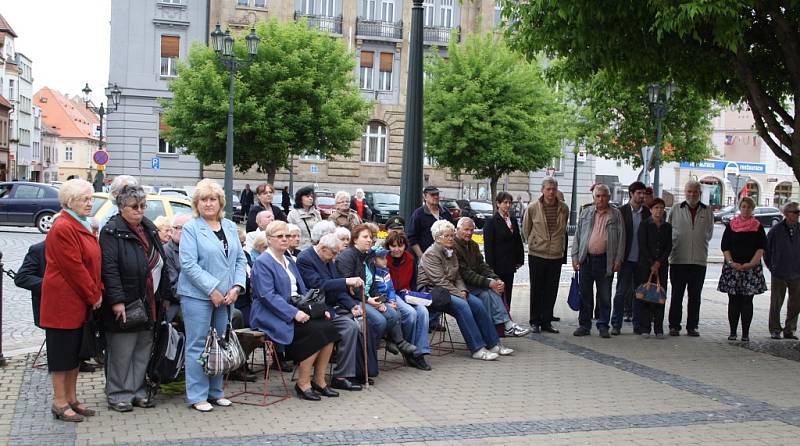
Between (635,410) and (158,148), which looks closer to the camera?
(635,410)

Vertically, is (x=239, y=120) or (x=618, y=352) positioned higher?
(x=239, y=120)

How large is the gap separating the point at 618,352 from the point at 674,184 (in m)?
60.3

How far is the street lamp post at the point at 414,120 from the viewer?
1156cm

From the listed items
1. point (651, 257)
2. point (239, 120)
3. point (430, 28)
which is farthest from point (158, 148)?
point (651, 257)

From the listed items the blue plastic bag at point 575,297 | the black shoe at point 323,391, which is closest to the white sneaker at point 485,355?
the blue plastic bag at point 575,297

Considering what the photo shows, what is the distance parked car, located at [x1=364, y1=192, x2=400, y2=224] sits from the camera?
35.6 m

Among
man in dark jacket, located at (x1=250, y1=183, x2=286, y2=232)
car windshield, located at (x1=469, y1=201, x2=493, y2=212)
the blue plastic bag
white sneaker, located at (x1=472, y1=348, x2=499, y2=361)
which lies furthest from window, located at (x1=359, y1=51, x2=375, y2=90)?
white sneaker, located at (x1=472, y1=348, x2=499, y2=361)

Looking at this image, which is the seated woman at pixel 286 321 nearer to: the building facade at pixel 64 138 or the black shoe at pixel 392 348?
the black shoe at pixel 392 348

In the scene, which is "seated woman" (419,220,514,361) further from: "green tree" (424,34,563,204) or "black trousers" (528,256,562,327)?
"green tree" (424,34,563,204)

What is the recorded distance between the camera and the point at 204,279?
721 cm

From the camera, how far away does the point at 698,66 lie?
36.9ft

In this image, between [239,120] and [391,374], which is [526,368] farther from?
[239,120]

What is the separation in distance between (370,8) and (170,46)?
10.9m

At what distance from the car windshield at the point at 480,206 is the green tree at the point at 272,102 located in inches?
235
